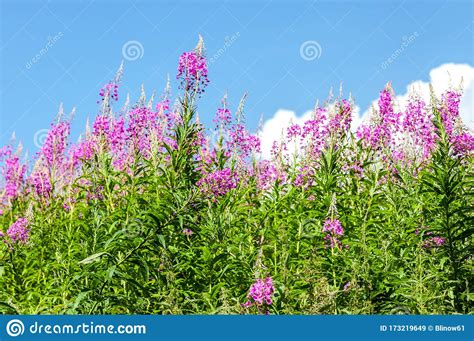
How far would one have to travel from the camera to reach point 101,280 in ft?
21.0

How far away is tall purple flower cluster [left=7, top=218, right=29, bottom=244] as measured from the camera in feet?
26.2

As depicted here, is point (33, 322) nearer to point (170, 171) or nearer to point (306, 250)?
point (170, 171)

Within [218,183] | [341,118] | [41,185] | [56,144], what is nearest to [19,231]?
[41,185]

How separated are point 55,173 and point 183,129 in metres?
2.78

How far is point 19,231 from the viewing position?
8.06 metres

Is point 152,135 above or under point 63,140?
under

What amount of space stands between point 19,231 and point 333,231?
3.85 metres

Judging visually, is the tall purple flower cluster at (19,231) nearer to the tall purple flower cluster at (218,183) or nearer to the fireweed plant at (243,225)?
the fireweed plant at (243,225)

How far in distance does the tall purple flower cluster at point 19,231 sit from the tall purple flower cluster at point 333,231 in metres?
3.61

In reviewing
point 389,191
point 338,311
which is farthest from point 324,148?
point 338,311

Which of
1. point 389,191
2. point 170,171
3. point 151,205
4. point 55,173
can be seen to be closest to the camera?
point 151,205

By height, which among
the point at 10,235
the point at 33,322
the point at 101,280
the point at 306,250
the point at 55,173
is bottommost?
the point at 33,322

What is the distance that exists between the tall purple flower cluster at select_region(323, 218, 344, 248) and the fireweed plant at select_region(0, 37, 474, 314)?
0.02 meters

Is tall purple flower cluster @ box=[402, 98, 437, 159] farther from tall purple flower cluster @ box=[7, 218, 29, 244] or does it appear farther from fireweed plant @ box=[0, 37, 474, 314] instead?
tall purple flower cluster @ box=[7, 218, 29, 244]
